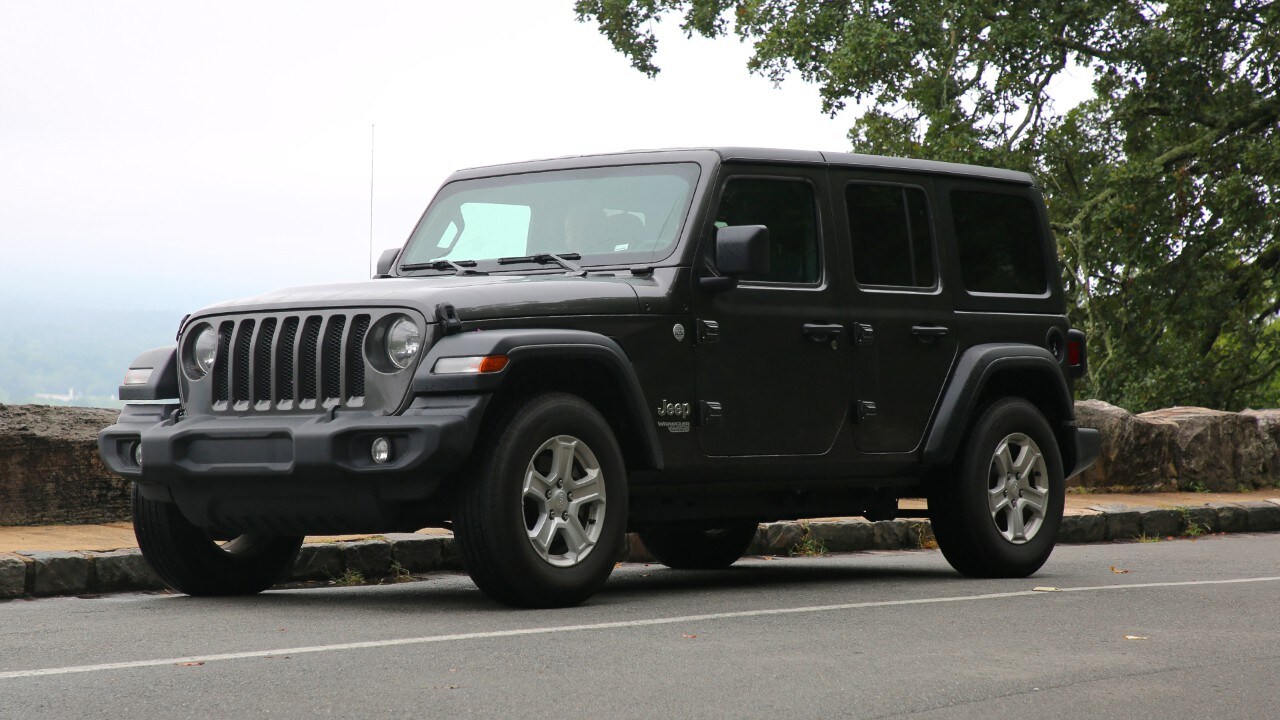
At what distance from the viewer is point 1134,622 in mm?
7035

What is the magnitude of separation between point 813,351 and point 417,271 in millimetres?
2037

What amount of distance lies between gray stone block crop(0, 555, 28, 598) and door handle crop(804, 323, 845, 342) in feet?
12.9

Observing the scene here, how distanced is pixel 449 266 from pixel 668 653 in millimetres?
3013

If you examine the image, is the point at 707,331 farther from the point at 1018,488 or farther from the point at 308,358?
the point at 1018,488

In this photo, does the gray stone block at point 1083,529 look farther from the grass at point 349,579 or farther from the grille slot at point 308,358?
the grille slot at point 308,358

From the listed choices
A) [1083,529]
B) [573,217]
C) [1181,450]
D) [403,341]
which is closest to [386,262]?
[573,217]

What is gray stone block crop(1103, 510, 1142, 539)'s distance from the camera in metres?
13.1

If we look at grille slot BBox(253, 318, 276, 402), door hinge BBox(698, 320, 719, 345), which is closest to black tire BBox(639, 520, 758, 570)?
door hinge BBox(698, 320, 719, 345)

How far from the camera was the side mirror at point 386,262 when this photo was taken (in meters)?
8.74

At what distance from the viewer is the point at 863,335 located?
863cm

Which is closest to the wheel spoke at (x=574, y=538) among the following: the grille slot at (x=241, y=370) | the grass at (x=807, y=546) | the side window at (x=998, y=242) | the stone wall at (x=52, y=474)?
the grille slot at (x=241, y=370)

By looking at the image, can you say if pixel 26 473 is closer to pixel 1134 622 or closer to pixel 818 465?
pixel 818 465

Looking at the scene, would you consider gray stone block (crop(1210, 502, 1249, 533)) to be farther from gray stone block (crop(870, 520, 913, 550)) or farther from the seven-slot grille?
the seven-slot grille

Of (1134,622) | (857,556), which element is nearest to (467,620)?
(1134,622)
